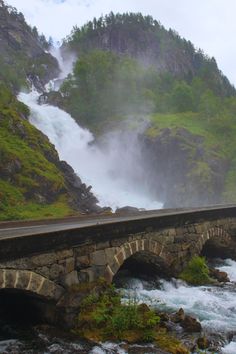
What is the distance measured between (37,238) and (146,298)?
19.9 feet

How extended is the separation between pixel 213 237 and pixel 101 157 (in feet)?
133

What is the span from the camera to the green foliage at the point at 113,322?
35.9 ft

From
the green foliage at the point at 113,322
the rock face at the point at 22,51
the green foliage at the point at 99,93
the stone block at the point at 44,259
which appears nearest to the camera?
the stone block at the point at 44,259

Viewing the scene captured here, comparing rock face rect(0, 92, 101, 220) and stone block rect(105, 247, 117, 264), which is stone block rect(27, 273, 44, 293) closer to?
stone block rect(105, 247, 117, 264)

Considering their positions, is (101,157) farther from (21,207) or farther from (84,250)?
(84,250)

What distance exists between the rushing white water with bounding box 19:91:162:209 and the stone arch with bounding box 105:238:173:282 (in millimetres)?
32169

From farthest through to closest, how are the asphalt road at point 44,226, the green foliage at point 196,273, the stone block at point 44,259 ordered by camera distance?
the green foliage at point 196,273 < the asphalt road at point 44,226 < the stone block at point 44,259

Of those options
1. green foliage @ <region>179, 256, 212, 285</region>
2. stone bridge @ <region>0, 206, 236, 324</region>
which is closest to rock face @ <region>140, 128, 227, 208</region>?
stone bridge @ <region>0, 206, 236, 324</region>

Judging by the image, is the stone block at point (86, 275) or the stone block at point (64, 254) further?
the stone block at point (86, 275)

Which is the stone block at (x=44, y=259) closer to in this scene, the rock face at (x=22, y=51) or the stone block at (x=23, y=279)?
the stone block at (x=23, y=279)

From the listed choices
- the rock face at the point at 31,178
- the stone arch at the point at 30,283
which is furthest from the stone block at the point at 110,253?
the rock face at the point at 31,178

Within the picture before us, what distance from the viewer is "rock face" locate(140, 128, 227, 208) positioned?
55.0 metres

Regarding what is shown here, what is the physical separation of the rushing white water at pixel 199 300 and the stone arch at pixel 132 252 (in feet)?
3.11

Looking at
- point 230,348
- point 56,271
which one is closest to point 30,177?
point 56,271
